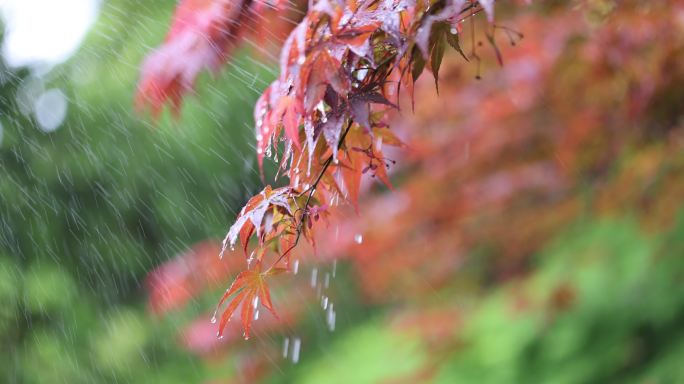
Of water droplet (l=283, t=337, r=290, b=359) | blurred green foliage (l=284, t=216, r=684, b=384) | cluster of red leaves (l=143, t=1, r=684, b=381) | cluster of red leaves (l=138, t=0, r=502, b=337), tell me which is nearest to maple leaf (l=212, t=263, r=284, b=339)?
cluster of red leaves (l=138, t=0, r=502, b=337)

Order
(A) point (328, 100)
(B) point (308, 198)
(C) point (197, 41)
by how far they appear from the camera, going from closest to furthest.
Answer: (A) point (328, 100) < (B) point (308, 198) < (C) point (197, 41)

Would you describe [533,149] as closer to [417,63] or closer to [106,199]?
[417,63]

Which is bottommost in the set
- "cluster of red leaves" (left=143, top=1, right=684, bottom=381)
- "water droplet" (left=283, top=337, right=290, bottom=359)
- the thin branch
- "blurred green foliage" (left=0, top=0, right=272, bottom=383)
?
"water droplet" (left=283, top=337, right=290, bottom=359)

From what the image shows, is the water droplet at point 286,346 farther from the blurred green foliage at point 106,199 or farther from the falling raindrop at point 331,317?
the blurred green foliage at point 106,199

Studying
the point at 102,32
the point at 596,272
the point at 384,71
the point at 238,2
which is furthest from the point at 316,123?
the point at 102,32

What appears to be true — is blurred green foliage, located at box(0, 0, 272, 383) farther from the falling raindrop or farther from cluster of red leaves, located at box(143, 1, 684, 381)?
cluster of red leaves, located at box(143, 1, 684, 381)

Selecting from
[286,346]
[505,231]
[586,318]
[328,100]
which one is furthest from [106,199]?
[328,100]

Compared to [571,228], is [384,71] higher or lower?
higher

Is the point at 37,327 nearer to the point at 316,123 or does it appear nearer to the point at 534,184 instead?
the point at 534,184
